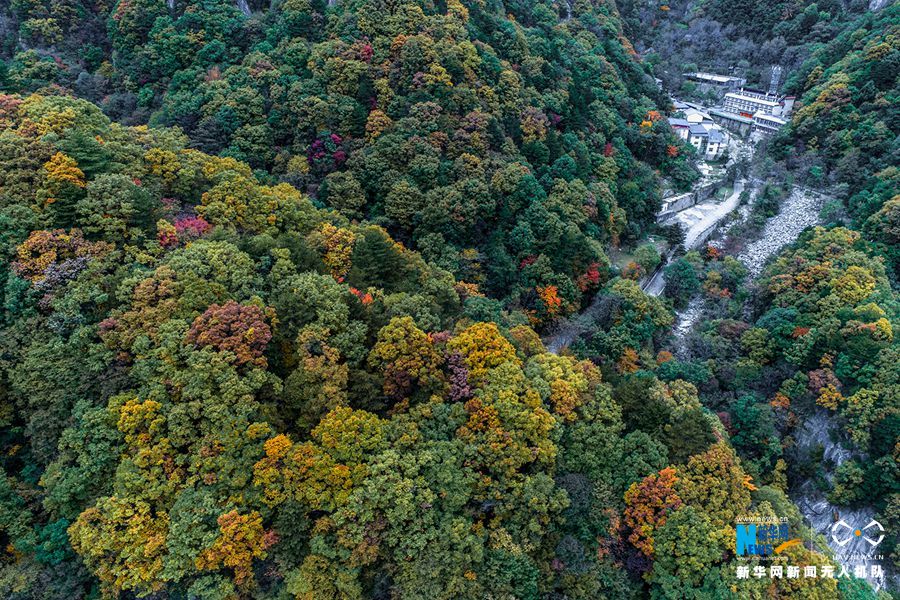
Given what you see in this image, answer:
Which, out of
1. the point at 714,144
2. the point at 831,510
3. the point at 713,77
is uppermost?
the point at 713,77

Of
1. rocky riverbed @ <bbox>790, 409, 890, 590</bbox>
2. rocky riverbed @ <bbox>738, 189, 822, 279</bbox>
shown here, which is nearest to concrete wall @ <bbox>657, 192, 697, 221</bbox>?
rocky riverbed @ <bbox>738, 189, 822, 279</bbox>

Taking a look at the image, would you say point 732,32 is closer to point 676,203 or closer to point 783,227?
point 676,203

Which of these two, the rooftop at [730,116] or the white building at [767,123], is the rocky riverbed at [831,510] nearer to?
the white building at [767,123]

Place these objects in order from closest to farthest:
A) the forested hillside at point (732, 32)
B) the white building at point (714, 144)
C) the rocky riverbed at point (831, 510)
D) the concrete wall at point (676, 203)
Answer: the rocky riverbed at point (831, 510)
the concrete wall at point (676, 203)
the white building at point (714, 144)
the forested hillside at point (732, 32)

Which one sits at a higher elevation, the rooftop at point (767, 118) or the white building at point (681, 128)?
the rooftop at point (767, 118)

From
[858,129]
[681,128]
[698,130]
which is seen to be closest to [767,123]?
[698,130]

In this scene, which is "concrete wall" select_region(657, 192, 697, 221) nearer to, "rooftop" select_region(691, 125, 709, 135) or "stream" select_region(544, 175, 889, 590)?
"stream" select_region(544, 175, 889, 590)

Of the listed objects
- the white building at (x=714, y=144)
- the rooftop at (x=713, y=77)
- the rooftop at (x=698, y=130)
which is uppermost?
the rooftop at (x=713, y=77)

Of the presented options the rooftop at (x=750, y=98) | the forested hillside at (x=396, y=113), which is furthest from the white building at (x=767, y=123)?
the forested hillside at (x=396, y=113)

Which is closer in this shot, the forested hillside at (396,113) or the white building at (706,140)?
the forested hillside at (396,113)
